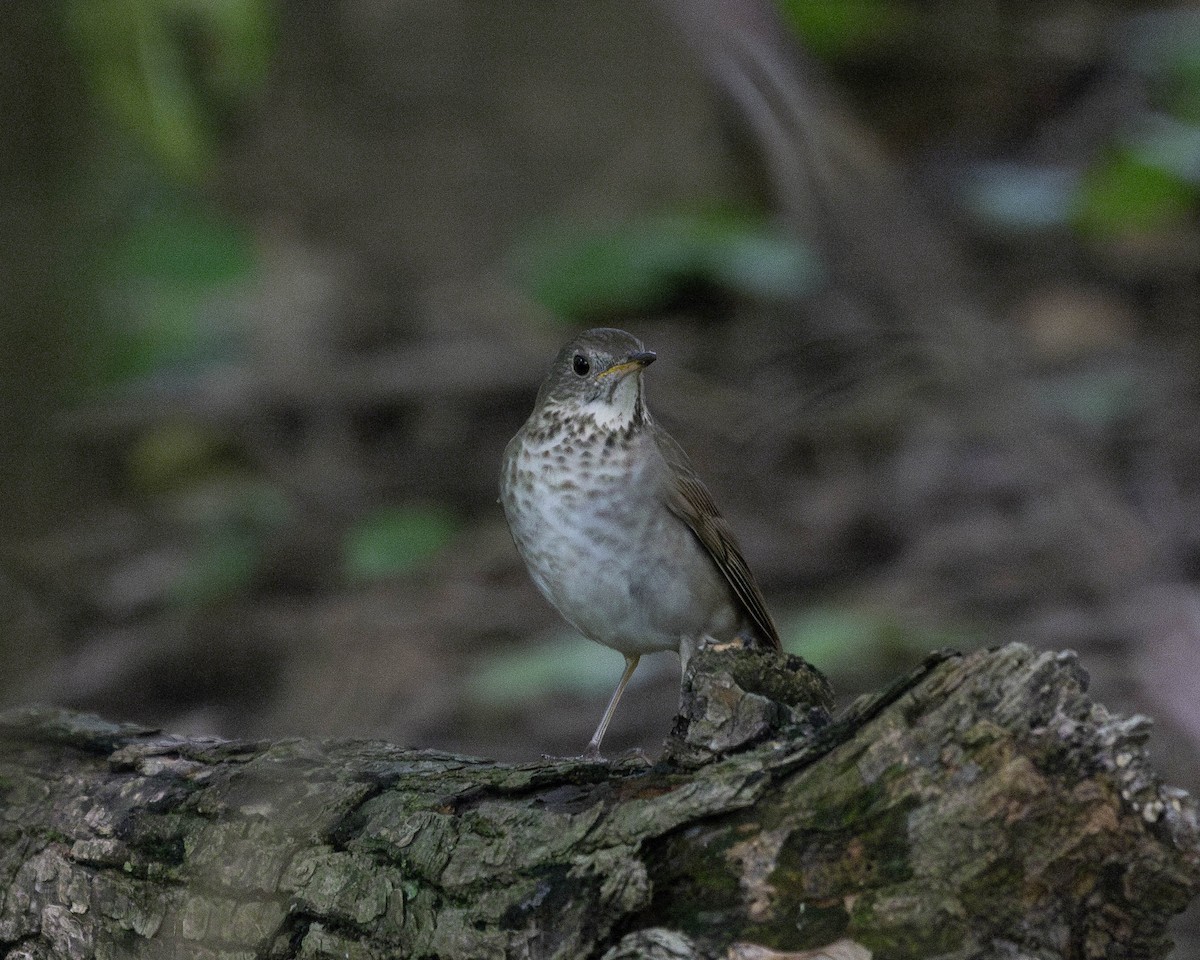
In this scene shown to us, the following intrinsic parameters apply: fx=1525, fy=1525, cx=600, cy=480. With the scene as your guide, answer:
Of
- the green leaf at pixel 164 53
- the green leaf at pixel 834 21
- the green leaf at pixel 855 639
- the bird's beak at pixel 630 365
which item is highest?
the green leaf at pixel 834 21

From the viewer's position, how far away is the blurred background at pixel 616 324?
225 inches

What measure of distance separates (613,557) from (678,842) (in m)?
1.67

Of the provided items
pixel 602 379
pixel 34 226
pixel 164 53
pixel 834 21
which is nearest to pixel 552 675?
pixel 602 379

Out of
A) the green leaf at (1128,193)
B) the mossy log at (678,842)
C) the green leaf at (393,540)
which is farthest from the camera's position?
the green leaf at (1128,193)

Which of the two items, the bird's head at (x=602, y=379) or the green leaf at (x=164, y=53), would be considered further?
the bird's head at (x=602, y=379)

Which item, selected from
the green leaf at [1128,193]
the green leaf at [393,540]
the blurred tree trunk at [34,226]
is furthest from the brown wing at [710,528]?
the green leaf at [1128,193]

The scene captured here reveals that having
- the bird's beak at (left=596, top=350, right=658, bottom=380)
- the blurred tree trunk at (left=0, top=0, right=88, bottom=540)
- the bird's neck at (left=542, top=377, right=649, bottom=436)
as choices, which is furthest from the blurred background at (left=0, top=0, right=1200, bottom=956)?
the blurred tree trunk at (left=0, top=0, right=88, bottom=540)

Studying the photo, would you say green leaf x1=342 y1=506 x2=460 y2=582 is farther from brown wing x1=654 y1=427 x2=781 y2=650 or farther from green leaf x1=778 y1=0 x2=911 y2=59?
green leaf x1=778 y1=0 x2=911 y2=59

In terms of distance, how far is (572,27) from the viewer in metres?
9.17

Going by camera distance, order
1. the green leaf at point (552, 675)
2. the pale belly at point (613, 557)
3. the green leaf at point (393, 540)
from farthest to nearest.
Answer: the green leaf at point (393, 540) < the green leaf at point (552, 675) < the pale belly at point (613, 557)

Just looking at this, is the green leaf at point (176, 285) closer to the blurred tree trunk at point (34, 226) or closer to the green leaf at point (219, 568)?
the green leaf at point (219, 568)

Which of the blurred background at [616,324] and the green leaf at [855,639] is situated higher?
the blurred background at [616,324]

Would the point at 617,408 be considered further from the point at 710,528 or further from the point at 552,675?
the point at 552,675

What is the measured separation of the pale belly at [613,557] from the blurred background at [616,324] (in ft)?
3.38
